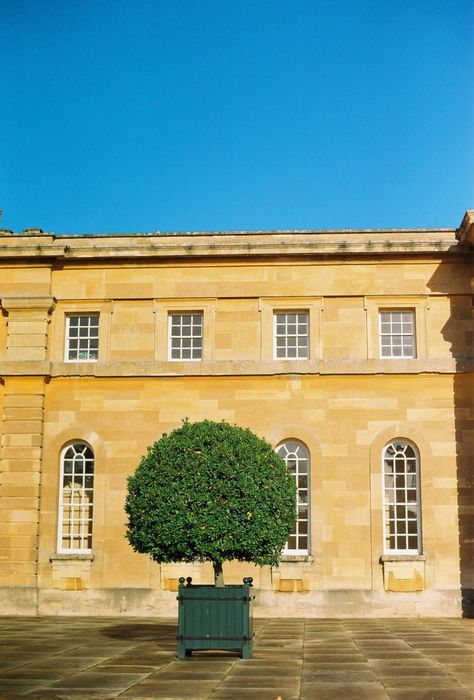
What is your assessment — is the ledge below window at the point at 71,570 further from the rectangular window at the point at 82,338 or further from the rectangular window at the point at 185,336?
the rectangular window at the point at 185,336

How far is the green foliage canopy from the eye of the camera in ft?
45.5

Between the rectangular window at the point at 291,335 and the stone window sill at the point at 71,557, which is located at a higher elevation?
the rectangular window at the point at 291,335

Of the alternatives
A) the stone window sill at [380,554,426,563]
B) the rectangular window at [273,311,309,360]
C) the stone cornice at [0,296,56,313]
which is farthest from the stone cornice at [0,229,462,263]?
the stone window sill at [380,554,426,563]

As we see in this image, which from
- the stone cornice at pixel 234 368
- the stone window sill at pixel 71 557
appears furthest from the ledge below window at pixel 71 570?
the stone cornice at pixel 234 368

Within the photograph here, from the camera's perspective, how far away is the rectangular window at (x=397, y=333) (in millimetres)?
21156

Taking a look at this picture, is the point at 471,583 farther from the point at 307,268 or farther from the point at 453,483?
the point at 307,268

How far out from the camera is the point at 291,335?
21.4m

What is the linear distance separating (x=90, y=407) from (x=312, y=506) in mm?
5744

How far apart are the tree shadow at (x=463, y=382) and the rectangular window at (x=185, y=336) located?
569 cm

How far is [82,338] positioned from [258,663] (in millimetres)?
10770

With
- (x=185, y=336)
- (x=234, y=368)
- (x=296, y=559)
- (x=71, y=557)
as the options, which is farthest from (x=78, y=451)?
(x=296, y=559)

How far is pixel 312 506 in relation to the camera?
2028 centimetres

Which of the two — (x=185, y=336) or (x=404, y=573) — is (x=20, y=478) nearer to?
(x=185, y=336)

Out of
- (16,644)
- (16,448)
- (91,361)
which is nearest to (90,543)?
(16,448)
